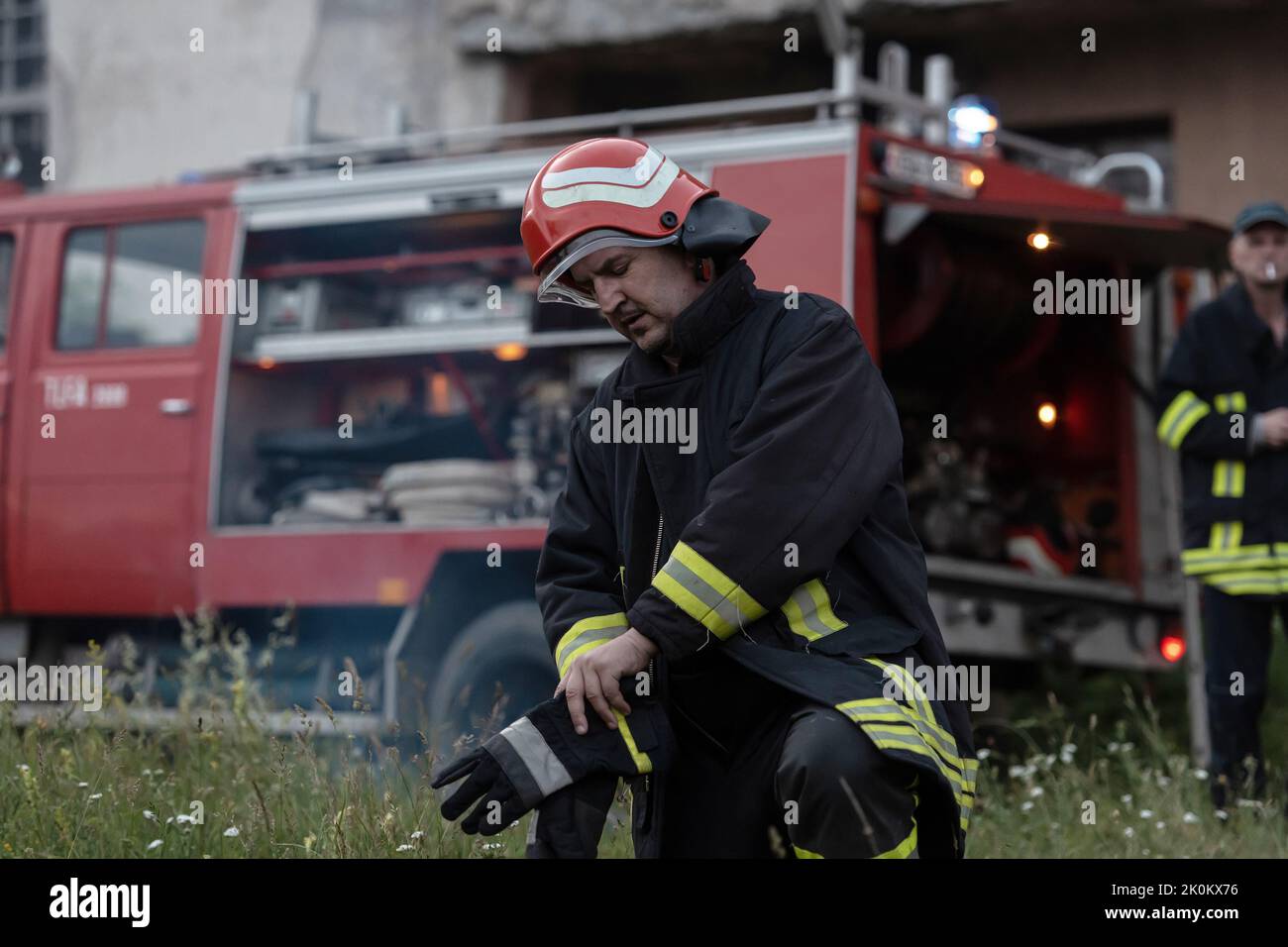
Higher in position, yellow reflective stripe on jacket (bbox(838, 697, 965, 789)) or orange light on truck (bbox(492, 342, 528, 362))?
orange light on truck (bbox(492, 342, 528, 362))

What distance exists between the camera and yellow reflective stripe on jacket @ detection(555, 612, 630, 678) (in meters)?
3.03

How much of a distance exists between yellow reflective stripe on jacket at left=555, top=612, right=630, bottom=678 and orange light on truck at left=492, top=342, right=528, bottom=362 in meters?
3.48

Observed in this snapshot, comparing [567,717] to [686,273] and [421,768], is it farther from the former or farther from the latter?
[421,768]

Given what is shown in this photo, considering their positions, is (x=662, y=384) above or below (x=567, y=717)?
above

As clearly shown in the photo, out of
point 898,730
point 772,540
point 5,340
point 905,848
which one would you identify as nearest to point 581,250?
point 772,540

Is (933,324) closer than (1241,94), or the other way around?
(933,324)

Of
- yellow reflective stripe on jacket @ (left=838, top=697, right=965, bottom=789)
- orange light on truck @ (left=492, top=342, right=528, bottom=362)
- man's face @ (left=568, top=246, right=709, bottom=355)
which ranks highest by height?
orange light on truck @ (left=492, top=342, right=528, bottom=362)

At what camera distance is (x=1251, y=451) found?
17.4 ft

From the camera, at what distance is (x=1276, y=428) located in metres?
5.24

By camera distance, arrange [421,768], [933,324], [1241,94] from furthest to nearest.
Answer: [1241,94] → [933,324] → [421,768]

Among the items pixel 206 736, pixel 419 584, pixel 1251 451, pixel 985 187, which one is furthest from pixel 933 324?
pixel 206 736

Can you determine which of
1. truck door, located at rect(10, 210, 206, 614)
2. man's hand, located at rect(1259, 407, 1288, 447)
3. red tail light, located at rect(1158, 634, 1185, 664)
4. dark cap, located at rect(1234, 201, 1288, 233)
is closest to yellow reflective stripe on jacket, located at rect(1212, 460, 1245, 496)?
man's hand, located at rect(1259, 407, 1288, 447)

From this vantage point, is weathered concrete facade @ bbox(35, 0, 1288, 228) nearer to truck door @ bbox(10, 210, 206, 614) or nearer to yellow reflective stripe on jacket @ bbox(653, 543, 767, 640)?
truck door @ bbox(10, 210, 206, 614)

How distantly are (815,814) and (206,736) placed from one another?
93.7 inches
